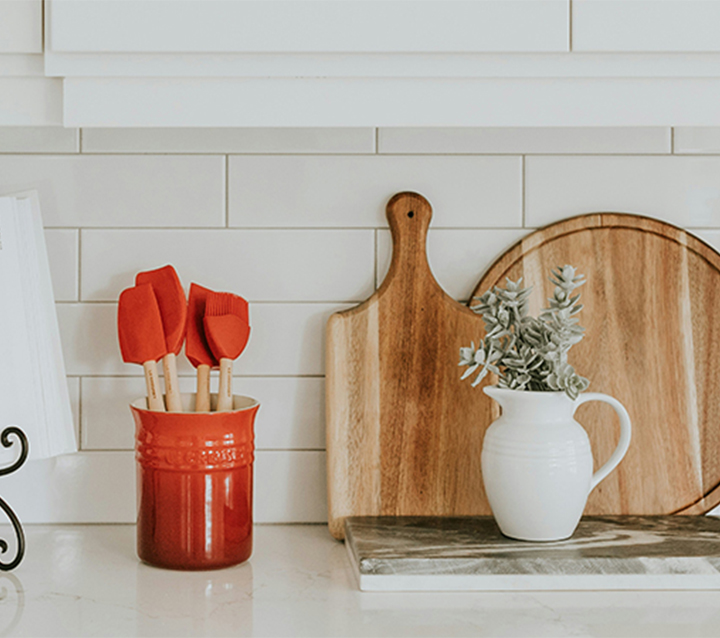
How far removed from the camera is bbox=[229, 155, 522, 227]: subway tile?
109cm

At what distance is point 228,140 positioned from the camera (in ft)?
3.56

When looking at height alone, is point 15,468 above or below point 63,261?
below

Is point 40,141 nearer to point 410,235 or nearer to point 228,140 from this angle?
point 228,140

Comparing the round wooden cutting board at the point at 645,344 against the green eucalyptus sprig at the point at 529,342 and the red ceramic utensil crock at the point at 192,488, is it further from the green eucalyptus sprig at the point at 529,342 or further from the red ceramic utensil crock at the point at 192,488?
the red ceramic utensil crock at the point at 192,488

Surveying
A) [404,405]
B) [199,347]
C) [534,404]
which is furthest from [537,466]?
[199,347]

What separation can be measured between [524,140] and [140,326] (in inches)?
22.8

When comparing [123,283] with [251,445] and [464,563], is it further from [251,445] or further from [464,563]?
[464,563]

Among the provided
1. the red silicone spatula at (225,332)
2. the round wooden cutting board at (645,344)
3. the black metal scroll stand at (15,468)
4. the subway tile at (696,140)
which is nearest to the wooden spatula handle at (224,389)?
the red silicone spatula at (225,332)

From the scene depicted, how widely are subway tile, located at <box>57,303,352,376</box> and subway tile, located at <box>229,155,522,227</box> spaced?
0.12 metres

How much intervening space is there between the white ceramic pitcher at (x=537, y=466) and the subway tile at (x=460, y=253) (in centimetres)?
21
